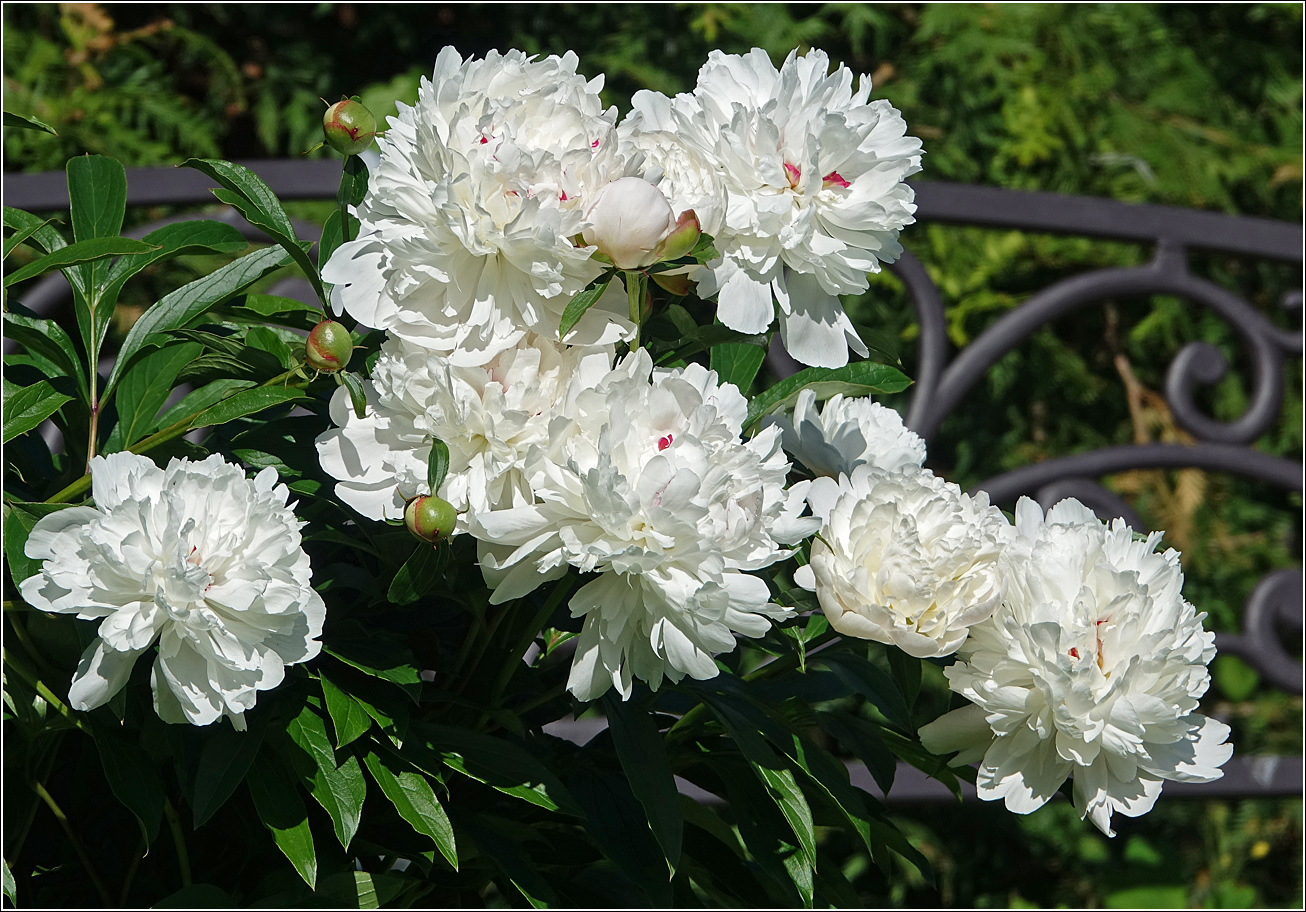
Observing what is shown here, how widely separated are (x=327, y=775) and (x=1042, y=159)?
1.50 m

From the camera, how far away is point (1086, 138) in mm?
1637

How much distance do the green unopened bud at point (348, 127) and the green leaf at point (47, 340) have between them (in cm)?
19

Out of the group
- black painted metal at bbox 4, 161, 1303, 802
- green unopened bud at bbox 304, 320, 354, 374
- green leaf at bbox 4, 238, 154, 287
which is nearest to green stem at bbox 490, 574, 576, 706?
green unopened bud at bbox 304, 320, 354, 374

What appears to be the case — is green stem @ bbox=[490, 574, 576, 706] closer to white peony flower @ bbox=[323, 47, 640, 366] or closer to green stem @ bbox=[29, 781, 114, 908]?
white peony flower @ bbox=[323, 47, 640, 366]

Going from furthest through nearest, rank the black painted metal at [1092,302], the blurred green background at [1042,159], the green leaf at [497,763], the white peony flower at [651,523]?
the blurred green background at [1042,159], the black painted metal at [1092,302], the green leaf at [497,763], the white peony flower at [651,523]

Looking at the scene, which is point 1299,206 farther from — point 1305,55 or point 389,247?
point 389,247

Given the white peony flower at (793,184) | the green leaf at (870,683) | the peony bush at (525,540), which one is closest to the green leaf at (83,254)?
the peony bush at (525,540)

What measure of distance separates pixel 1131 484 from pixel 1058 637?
1403mm

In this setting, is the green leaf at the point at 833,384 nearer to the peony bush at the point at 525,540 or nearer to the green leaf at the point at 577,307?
the peony bush at the point at 525,540

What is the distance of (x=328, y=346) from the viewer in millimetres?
407

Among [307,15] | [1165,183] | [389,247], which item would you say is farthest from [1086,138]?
[389,247]

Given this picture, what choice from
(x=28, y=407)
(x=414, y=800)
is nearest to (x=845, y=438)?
(x=414, y=800)

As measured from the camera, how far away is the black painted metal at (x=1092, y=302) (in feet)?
3.96

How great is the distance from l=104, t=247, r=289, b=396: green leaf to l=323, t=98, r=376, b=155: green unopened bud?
111 millimetres
